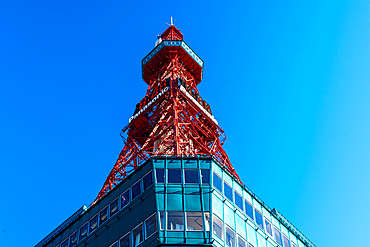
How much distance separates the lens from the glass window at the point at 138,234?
34625mm

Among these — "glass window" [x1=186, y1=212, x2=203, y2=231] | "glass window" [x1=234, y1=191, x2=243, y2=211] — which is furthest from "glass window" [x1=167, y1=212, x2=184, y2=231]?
"glass window" [x1=234, y1=191, x2=243, y2=211]

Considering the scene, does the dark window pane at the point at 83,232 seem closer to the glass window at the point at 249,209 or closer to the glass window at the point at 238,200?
the glass window at the point at 238,200

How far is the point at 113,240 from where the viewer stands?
36781 millimetres

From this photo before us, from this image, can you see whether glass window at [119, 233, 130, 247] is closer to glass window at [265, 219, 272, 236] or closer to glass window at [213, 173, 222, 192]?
glass window at [213, 173, 222, 192]

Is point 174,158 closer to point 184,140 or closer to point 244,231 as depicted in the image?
point 244,231

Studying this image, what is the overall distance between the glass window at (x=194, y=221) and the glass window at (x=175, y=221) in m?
0.38

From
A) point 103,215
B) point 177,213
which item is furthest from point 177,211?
point 103,215

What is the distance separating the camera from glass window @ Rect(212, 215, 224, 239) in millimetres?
34859

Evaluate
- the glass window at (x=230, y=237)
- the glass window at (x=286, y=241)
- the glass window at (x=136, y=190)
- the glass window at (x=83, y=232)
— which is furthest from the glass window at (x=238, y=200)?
the glass window at (x=83, y=232)

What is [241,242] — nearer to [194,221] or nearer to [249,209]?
[249,209]

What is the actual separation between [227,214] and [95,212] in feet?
33.1

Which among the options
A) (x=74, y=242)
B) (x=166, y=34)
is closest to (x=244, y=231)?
(x=74, y=242)

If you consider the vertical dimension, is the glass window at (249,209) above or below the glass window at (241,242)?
above

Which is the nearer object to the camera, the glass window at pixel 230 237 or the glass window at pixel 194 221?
the glass window at pixel 194 221
